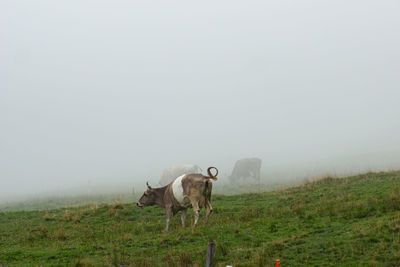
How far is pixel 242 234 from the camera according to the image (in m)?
10.7

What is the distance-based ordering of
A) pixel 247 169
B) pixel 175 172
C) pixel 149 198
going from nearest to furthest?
pixel 149 198 < pixel 175 172 < pixel 247 169

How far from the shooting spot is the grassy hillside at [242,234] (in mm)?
8328

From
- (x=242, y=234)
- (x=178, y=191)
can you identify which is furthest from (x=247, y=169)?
(x=242, y=234)

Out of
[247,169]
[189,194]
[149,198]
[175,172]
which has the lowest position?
[149,198]

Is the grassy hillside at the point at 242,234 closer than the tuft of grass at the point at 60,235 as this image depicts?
Yes

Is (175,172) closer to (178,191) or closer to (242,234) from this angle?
(178,191)

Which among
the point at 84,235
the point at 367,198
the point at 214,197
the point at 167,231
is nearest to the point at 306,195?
the point at 367,198

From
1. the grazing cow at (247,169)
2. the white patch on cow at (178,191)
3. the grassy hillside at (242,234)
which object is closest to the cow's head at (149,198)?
the grassy hillside at (242,234)

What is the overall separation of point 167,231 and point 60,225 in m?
5.60

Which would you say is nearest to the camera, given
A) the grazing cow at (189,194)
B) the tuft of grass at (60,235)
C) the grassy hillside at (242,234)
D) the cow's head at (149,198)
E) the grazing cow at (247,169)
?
the grassy hillside at (242,234)

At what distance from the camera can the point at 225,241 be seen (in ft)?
33.0

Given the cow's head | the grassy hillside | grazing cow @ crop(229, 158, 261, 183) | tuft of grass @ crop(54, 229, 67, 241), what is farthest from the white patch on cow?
grazing cow @ crop(229, 158, 261, 183)

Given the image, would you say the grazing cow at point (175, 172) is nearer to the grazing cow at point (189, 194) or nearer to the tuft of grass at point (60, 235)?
the grazing cow at point (189, 194)

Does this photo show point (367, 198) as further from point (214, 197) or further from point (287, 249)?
point (214, 197)
